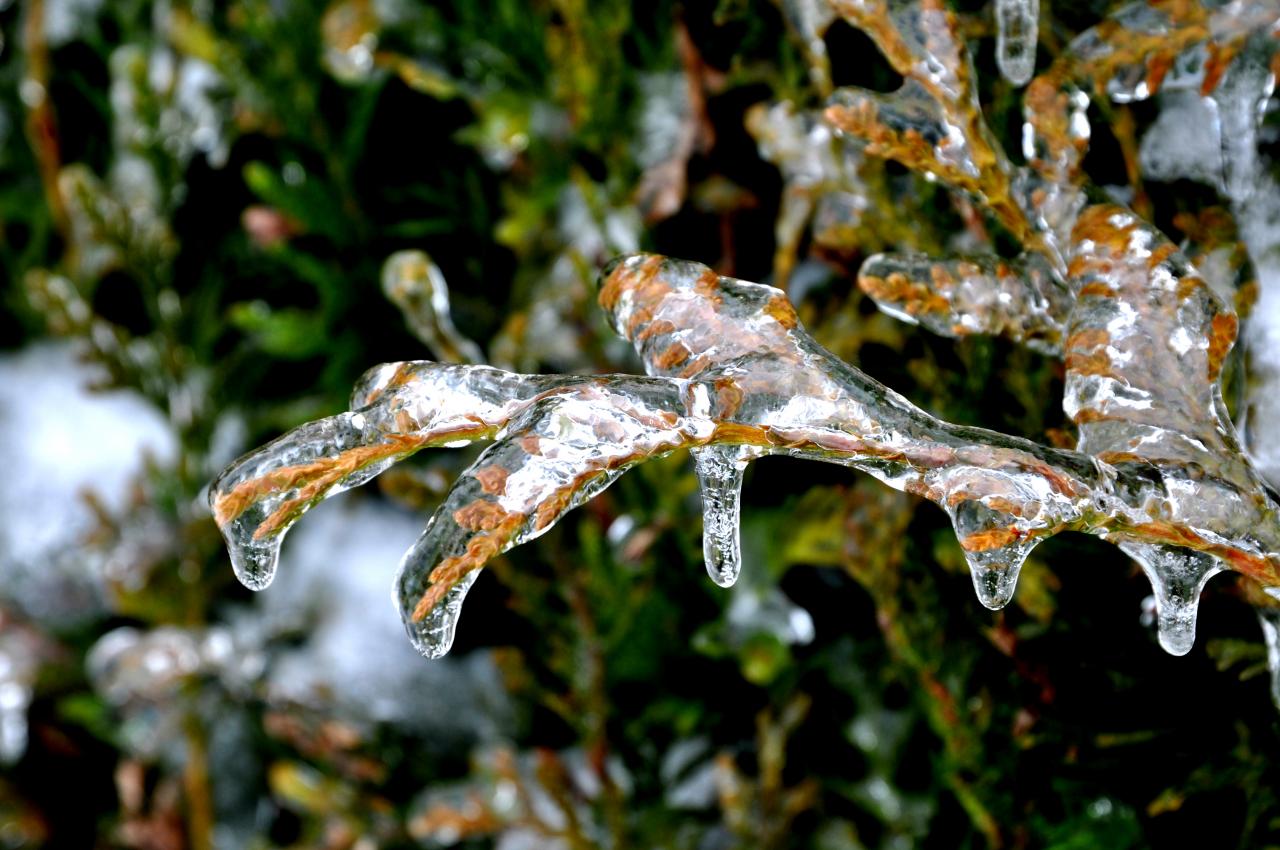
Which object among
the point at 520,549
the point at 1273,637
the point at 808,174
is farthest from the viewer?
the point at 520,549

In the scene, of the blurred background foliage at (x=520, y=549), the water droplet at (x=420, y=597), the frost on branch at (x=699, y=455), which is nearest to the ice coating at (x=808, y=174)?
the blurred background foliage at (x=520, y=549)

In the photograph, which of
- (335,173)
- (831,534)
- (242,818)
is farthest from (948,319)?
(242,818)

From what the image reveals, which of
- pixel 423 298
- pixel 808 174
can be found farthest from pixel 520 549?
pixel 808 174

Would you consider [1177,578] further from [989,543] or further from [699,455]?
[699,455]

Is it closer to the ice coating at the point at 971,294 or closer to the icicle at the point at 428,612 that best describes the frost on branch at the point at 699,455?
the icicle at the point at 428,612

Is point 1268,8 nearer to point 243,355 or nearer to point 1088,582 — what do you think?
point 1088,582

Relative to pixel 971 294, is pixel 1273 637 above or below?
below
